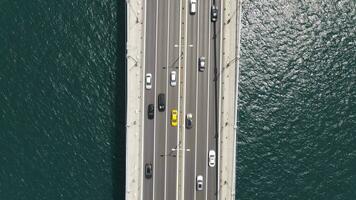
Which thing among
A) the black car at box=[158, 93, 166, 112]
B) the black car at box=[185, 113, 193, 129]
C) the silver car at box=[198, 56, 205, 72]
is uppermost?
the silver car at box=[198, 56, 205, 72]

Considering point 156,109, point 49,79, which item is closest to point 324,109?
point 156,109

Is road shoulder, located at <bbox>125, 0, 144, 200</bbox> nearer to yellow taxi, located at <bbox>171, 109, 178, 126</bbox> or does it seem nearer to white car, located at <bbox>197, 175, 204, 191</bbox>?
yellow taxi, located at <bbox>171, 109, 178, 126</bbox>

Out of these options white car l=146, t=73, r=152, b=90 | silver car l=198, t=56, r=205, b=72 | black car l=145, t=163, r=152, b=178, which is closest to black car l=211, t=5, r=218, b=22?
silver car l=198, t=56, r=205, b=72

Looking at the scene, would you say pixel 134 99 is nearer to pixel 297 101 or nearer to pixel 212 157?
pixel 212 157

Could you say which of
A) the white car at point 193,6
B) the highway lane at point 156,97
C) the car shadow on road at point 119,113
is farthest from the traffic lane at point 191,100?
the car shadow on road at point 119,113

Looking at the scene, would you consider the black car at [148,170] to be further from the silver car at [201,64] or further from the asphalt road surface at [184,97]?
the silver car at [201,64]
